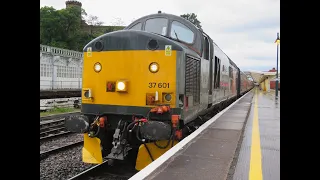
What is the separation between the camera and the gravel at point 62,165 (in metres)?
6.34

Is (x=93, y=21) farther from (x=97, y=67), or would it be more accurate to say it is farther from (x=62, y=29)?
(x=97, y=67)

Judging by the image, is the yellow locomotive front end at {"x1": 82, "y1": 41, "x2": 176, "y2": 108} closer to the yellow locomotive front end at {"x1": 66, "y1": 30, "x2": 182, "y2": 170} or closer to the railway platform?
the yellow locomotive front end at {"x1": 66, "y1": 30, "x2": 182, "y2": 170}

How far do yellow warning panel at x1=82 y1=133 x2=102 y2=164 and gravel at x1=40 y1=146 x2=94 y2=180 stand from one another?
61cm

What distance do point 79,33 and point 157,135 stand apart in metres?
48.3

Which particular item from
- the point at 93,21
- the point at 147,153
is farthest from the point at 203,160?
the point at 93,21

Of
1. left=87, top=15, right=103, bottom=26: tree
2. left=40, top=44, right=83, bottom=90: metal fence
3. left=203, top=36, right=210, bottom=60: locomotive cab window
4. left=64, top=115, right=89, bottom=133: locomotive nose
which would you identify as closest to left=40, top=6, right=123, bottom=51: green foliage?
left=87, top=15, right=103, bottom=26: tree

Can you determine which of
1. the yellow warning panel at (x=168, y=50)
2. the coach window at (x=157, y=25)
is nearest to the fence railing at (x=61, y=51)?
the coach window at (x=157, y=25)

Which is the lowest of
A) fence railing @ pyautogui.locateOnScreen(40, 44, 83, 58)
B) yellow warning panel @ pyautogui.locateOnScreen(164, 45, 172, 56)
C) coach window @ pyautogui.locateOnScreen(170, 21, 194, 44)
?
yellow warning panel @ pyautogui.locateOnScreen(164, 45, 172, 56)

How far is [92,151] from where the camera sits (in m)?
6.17

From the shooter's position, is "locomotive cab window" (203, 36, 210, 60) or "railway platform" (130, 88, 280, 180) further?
"locomotive cab window" (203, 36, 210, 60)

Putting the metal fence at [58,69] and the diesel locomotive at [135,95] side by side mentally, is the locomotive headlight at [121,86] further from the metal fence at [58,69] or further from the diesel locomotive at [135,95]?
the metal fence at [58,69]

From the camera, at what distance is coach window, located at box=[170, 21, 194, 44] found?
21.9 ft
